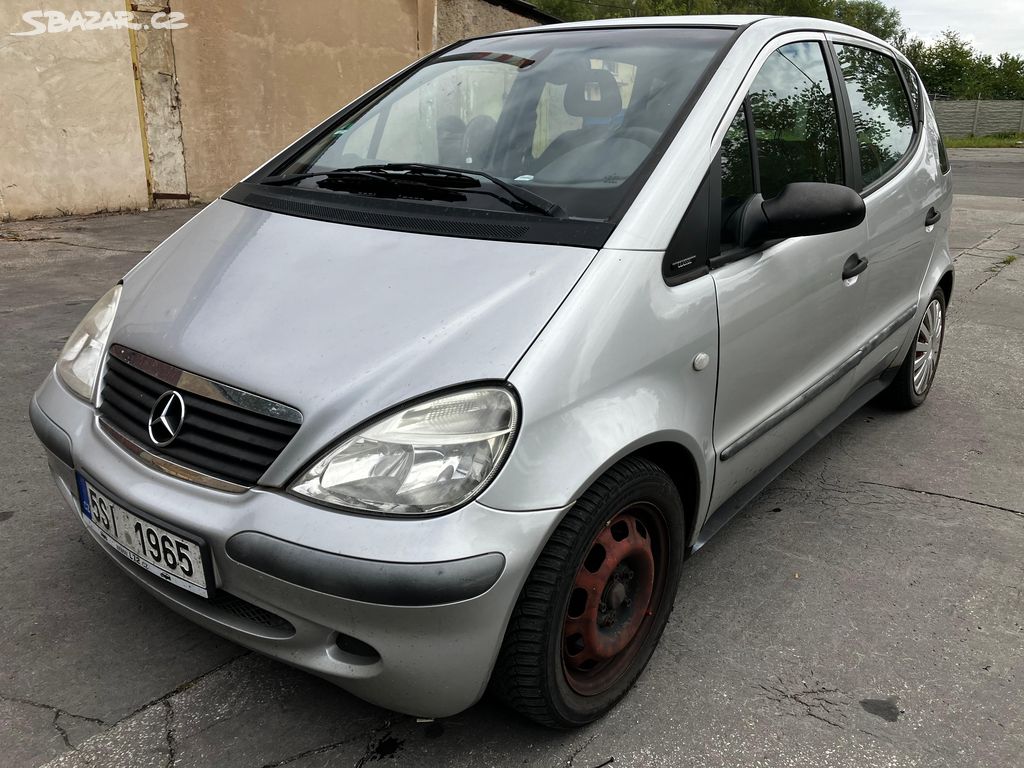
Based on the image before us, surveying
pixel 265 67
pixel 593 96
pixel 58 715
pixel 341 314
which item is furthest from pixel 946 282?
pixel 265 67

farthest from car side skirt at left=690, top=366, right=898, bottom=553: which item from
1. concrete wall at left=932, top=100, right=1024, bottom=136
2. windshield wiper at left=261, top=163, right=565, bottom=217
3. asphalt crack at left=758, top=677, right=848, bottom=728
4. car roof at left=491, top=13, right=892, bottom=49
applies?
concrete wall at left=932, top=100, right=1024, bottom=136

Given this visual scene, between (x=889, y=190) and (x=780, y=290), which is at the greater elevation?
(x=889, y=190)

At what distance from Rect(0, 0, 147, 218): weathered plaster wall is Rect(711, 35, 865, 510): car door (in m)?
8.19

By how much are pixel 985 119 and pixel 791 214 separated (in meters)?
44.5

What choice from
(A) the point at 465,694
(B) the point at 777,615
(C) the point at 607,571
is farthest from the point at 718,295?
(A) the point at 465,694

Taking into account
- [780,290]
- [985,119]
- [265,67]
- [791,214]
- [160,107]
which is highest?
[265,67]

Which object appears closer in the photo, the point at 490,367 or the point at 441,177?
the point at 490,367

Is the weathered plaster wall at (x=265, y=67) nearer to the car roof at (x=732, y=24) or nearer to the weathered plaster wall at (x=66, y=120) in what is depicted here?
the weathered plaster wall at (x=66, y=120)

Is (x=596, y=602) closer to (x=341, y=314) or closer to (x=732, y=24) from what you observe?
(x=341, y=314)

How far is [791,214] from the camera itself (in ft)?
7.47

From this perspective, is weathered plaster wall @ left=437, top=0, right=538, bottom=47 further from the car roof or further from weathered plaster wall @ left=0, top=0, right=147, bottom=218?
the car roof

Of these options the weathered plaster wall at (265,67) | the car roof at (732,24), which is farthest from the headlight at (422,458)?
the weathered plaster wall at (265,67)

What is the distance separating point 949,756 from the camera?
77.9 inches

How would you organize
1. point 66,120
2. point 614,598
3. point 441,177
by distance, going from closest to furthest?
point 614,598 < point 441,177 < point 66,120
